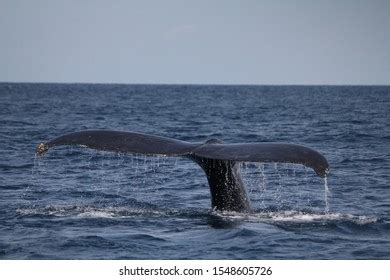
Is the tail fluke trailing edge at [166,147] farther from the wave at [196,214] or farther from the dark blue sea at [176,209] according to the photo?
the wave at [196,214]

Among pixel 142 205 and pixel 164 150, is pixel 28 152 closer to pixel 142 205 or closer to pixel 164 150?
pixel 142 205

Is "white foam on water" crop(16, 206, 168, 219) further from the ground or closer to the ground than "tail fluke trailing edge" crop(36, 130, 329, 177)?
closer to the ground

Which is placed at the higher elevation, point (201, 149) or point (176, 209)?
point (201, 149)

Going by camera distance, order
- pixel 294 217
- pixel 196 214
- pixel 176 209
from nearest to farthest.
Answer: pixel 294 217 < pixel 196 214 < pixel 176 209

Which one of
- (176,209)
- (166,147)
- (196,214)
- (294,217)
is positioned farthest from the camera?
(176,209)

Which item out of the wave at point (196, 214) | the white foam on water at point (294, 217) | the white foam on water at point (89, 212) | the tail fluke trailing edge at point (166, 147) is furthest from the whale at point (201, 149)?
the white foam on water at point (89, 212)

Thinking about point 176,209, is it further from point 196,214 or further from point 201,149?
point 201,149

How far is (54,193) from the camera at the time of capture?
38.5 feet

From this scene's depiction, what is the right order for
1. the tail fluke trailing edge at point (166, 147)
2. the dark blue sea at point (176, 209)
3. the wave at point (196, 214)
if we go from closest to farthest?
the tail fluke trailing edge at point (166, 147) → the dark blue sea at point (176, 209) → the wave at point (196, 214)

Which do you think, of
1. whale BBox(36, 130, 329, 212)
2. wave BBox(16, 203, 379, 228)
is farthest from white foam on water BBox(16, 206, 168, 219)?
whale BBox(36, 130, 329, 212)

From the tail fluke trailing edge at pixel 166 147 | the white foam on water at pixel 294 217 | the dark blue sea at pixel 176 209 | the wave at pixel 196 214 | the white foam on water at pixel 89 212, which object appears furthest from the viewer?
the white foam on water at pixel 89 212

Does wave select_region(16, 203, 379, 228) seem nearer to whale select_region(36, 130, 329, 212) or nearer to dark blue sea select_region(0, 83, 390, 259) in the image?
dark blue sea select_region(0, 83, 390, 259)

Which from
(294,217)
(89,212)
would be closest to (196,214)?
(294,217)
